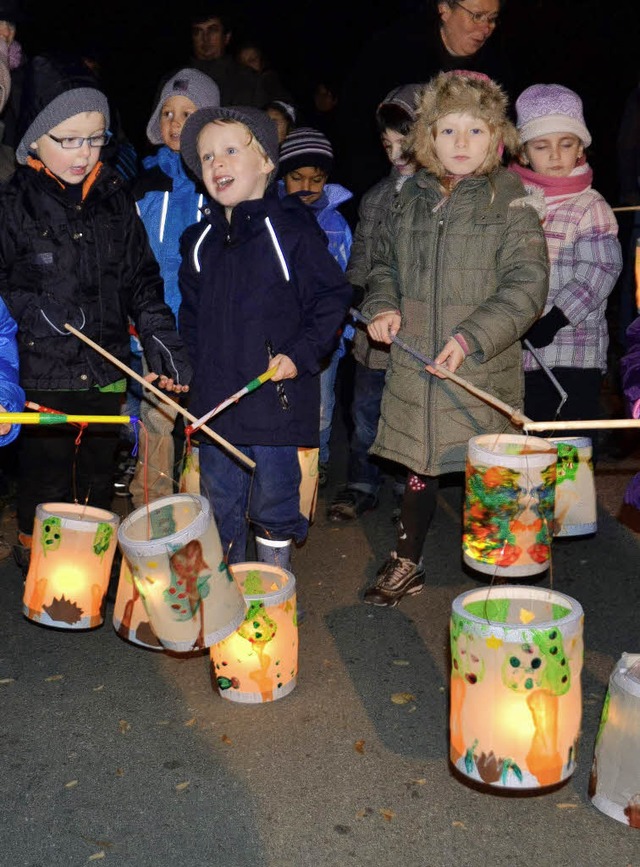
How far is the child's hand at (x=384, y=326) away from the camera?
469 cm

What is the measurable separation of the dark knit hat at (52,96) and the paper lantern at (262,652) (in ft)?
5.98

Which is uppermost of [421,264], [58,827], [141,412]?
[421,264]

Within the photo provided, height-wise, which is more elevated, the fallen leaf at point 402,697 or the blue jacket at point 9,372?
the blue jacket at point 9,372

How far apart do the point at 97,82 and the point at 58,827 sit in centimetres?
286

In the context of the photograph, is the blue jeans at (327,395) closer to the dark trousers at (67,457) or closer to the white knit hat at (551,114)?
the dark trousers at (67,457)

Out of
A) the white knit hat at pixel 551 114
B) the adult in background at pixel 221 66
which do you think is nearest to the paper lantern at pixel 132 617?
the white knit hat at pixel 551 114

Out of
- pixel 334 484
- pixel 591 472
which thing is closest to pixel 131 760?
pixel 591 472

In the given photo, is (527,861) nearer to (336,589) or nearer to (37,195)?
(336,589)

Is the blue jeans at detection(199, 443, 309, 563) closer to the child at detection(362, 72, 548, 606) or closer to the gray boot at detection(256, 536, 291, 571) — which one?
the gray boot at detection(256, 536, 291, 571)

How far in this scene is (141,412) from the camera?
595 cm

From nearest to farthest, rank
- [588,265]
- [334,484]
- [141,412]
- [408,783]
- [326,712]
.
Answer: [408,783] → [326,712] → [588,265] → [141,412] → [334,484]

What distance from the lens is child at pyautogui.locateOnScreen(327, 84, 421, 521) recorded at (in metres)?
5.90

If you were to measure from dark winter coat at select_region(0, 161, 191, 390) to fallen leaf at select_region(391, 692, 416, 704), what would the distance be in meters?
1.42

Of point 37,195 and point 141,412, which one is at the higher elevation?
point 37,195
